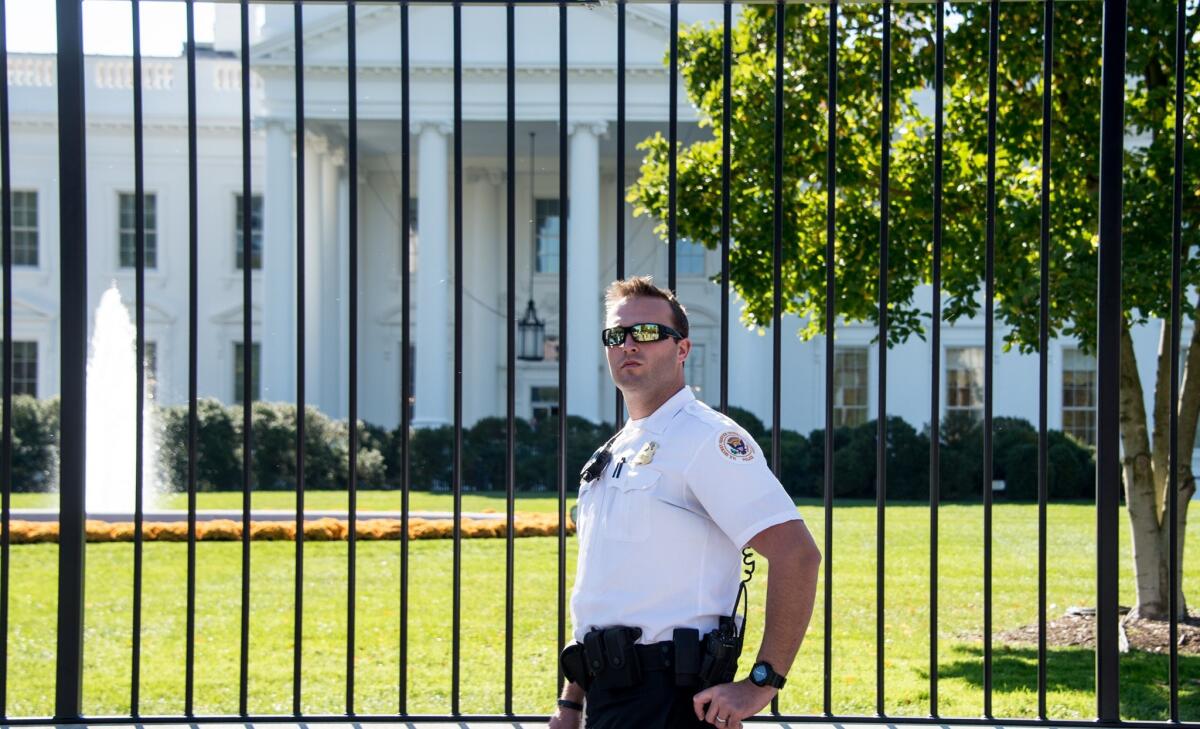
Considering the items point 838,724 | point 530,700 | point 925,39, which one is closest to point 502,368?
point 925,39

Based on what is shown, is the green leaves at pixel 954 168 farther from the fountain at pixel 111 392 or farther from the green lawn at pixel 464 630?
the fountain at pixel 111 392

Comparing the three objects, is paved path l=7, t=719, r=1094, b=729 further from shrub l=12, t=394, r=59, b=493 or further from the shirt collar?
shrub l=12, t=394, r=59, b=493

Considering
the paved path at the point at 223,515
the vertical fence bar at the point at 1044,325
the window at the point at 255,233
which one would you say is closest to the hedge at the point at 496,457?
the paved path at the point at 223,515

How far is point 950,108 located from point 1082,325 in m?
1.82

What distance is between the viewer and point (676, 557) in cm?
301

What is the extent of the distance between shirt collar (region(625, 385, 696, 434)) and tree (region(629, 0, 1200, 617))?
5.46m

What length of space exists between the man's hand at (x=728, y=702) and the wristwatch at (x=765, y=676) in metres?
0.01

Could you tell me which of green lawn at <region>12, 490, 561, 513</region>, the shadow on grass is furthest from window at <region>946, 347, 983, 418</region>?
the shadow on grass

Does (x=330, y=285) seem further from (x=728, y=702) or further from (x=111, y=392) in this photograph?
(x=728, y=702)

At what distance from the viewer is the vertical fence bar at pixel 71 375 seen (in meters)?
4.25

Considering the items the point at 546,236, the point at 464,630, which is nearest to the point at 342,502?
the point at 464,630

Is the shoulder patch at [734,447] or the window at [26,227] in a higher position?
the window at [26,227]

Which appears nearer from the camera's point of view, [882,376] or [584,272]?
[882,376]

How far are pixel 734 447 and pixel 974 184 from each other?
677 centimetres
